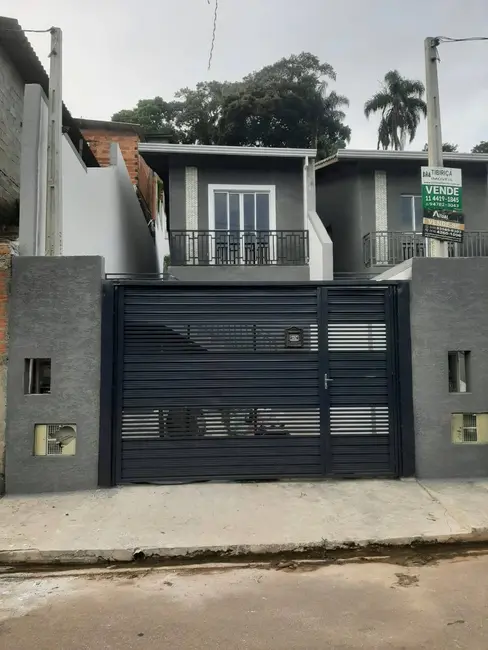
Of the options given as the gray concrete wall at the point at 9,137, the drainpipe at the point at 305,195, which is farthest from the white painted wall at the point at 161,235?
the gray concrete wall at the point at 9,137

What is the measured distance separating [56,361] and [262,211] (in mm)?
8054

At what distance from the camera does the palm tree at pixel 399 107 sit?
32.2 m

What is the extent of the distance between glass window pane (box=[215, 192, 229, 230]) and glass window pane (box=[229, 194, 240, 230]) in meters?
0.12

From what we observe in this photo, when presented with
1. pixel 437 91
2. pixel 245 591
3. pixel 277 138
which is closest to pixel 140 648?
pixel 245 591

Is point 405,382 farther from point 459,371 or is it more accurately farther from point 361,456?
point 361,456

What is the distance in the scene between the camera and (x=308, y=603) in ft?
10.4

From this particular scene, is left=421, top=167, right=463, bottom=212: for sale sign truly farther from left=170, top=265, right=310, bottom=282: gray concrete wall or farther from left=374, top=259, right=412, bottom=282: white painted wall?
left=170, top=265, right=310, bottom=282: gray concrete wall

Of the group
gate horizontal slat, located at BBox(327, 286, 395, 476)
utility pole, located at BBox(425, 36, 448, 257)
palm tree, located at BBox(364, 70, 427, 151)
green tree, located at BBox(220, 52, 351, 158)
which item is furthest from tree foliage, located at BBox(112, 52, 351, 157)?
gate horizontal slat, located at BBox(327, 286, 395, 476)

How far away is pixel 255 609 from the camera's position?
311cm

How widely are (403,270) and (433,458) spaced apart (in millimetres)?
2245

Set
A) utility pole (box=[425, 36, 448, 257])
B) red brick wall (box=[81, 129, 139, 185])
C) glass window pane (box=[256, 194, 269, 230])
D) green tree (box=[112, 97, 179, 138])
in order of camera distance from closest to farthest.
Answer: utility pole (box=[425, 36, 448, 257]), glass window pane (box=[256, 194, 269, 230]), red brick wall (box=[81, 129, 139, 185]), green tree (box=[112, 97, 179, 138])

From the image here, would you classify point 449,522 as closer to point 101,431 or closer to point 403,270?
point 403,270

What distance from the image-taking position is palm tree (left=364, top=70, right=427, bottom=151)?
32219mm

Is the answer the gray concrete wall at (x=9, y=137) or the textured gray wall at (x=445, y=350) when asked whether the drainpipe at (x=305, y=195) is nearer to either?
the gray concrete wall at (x=9, y=137)
